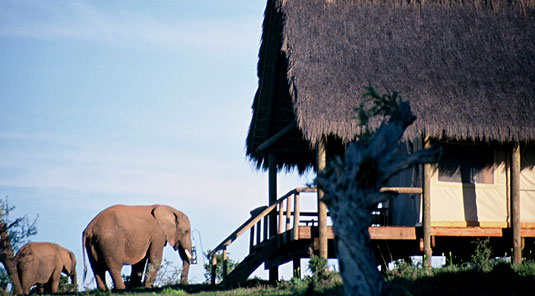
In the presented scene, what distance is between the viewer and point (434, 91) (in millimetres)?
15469

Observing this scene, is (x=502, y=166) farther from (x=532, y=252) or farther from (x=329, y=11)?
(x=329, y=11)

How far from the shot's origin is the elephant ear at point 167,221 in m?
22.5

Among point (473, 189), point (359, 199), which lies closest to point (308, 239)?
point (473, 189)

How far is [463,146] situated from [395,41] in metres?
2.56

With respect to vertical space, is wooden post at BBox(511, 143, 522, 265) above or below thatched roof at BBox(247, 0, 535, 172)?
below

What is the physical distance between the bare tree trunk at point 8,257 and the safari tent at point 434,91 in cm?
707

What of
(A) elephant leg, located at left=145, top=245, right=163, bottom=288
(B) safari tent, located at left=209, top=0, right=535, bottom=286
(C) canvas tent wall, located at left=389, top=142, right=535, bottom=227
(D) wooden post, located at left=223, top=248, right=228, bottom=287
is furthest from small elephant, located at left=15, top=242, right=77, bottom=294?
(C) canvas tent wall, located at left=389, top=142, right=535, bottom=227

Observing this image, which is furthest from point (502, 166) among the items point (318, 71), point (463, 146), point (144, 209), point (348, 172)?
point (144, 209)

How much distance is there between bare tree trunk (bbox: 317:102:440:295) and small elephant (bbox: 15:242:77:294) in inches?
634

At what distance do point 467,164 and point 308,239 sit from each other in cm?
368

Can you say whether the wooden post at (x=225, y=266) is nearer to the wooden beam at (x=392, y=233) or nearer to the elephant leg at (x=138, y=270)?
the wooden beam at (x=392, y=233)

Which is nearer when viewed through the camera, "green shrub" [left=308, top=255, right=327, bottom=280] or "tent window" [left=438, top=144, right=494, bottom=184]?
"green shrub" [left=308, top=255, right=327, bottom=280]

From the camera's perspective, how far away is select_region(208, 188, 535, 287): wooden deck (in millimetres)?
15180

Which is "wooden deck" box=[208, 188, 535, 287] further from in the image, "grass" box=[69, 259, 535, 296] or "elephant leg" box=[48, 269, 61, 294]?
"elephant leg" box=[48, 269, 61, 294]
